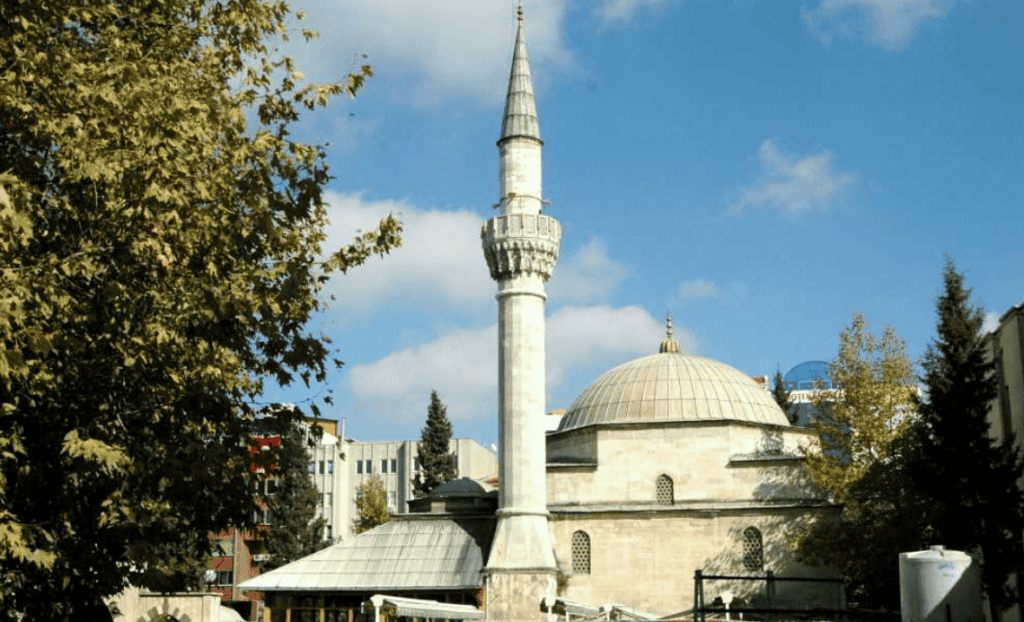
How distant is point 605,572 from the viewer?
35.9m

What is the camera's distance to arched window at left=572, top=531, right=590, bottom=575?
36.2 m

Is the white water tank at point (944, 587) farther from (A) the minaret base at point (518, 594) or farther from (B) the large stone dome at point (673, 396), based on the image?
(B) the large stone dome at point (673, 396)

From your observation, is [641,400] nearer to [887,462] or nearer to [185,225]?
[887,462]

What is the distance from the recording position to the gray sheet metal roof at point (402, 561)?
3459cm

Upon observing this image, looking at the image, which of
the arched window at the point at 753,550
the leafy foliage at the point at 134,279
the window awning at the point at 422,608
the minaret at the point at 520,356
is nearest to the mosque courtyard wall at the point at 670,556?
the arched window at the point at 753,550

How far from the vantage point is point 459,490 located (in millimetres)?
38594

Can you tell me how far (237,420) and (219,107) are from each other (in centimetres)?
329

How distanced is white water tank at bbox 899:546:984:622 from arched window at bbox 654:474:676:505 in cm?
2326

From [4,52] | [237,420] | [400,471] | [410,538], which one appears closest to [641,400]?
[410,538]

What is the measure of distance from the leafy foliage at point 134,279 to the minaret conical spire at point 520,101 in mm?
24495

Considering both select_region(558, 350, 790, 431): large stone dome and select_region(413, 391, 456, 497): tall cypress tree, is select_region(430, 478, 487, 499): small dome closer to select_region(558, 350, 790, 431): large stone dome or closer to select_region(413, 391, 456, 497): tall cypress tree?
select_region(558, 350, 790, 431): large stone dome

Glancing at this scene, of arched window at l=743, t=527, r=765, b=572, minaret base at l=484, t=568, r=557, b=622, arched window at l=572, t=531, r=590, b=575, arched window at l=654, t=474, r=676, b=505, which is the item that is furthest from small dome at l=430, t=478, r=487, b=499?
arched window at l=743, t=527, r=765, b=572

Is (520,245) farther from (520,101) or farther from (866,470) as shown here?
Answer: (866,470)

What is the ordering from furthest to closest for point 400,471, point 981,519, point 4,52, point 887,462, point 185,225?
point 400,471 < point 887,462 < point 981,519 < point 185,225 < point 4,52
